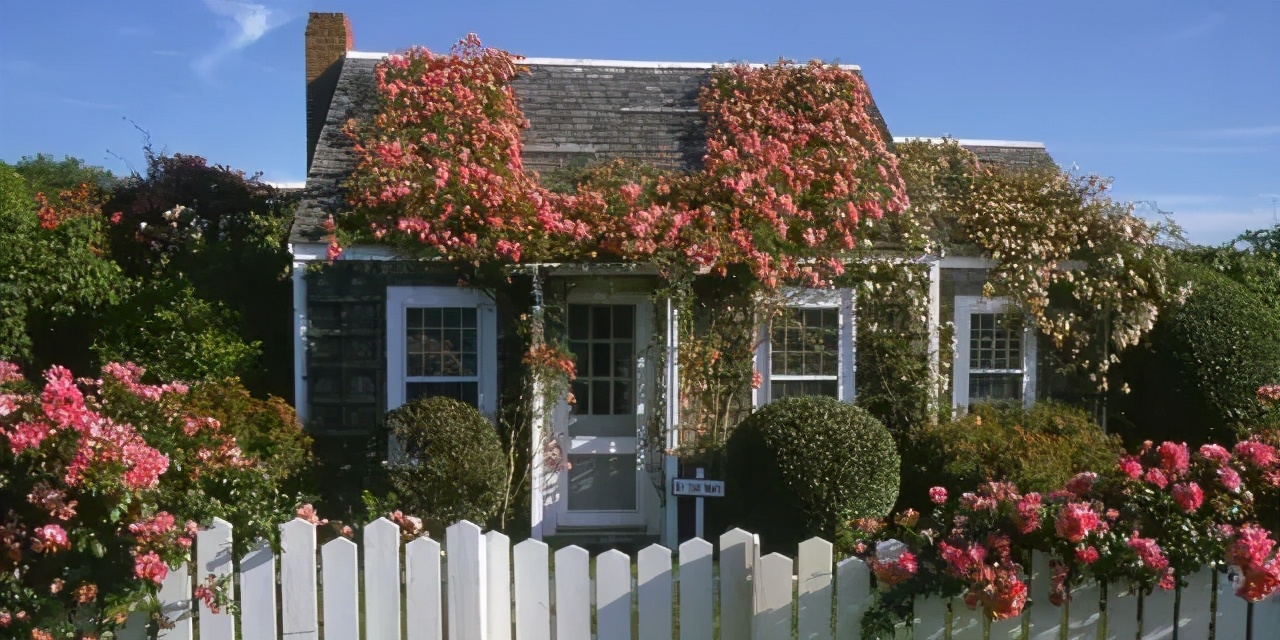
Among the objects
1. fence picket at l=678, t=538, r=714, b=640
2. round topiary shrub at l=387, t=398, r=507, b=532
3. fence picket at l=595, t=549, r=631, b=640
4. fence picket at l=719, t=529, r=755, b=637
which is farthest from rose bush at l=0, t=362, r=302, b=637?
round topiary shrub at l=387, t=398, r=507, b=532

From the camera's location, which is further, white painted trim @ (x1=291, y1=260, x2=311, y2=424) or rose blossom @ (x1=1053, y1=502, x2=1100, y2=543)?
white painted trim @ (x1=291, y1=260, x2=311, y2=424)

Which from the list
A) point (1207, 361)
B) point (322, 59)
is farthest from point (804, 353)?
point (322, 59)

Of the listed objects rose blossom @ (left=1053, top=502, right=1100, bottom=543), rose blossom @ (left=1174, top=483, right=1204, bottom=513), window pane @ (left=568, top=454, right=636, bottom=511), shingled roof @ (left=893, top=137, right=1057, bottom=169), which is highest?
shingled roof @ (left=893, top=137, right=1057, bottom=169)

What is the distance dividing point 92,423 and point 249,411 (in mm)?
4405

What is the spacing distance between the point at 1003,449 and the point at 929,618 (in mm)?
4313

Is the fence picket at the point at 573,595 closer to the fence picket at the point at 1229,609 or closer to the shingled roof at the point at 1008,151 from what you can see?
the fence picket at the point at 1229,609

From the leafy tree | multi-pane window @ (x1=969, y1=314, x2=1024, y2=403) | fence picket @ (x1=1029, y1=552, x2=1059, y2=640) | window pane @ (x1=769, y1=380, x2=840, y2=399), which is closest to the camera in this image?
fence picket @ (x1=1029, y1=552, x2=1059, y2=640)

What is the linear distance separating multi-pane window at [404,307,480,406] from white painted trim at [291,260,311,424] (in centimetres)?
98

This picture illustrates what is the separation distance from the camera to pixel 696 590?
5176 millimetres

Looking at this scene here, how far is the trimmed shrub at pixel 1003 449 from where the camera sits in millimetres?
8711

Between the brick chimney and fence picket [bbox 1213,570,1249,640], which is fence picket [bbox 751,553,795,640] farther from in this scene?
the brick chimney

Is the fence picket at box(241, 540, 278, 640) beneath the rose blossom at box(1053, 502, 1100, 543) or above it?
beneath

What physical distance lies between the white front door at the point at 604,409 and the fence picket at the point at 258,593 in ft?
16.7

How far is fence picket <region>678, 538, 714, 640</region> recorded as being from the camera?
5.15 metres
